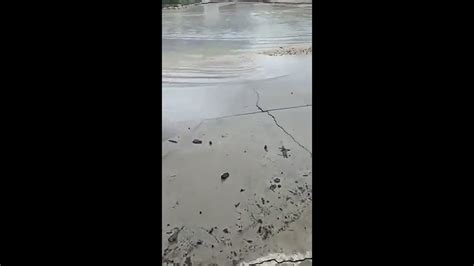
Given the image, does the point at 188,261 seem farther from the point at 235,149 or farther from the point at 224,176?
the point at 235,149

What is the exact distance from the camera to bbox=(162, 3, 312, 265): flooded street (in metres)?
1.56

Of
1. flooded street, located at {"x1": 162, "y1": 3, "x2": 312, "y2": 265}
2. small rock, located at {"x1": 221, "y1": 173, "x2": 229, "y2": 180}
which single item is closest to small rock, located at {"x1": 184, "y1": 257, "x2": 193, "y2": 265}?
flooded street, located at {"x1": 162, "y1": 3, "x2": 312, "y2": 265}

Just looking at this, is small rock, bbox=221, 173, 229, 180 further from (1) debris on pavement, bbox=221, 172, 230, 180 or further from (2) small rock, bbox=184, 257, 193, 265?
(2) small rock, bbox=184, 257, 193, 265

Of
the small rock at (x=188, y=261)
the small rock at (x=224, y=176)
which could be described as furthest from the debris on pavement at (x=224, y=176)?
the small rock at (x=188, y=261)

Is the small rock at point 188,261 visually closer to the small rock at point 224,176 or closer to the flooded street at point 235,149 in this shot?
the flooded street at point 235,149

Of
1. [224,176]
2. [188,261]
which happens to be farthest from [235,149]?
[188,261]
